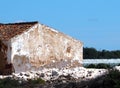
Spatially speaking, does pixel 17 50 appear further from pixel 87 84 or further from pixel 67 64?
pixel 87 84

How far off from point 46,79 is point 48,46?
6.59 meters

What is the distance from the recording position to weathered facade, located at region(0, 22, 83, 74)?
28.9 m

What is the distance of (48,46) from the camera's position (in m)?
31.0

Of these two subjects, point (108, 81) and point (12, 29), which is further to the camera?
point (12, 29)

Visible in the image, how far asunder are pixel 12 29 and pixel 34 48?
1.94 metres

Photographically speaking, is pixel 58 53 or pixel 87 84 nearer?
pixel 87 84

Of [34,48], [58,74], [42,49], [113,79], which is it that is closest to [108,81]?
[113,79]

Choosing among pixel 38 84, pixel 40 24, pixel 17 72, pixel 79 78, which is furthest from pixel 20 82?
pixel 40 24

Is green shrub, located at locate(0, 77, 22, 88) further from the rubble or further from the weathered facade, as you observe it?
the weathered facade

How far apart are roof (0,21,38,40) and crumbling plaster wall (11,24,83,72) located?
1.63 ft

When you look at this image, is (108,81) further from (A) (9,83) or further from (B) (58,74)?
(B) (58,74)

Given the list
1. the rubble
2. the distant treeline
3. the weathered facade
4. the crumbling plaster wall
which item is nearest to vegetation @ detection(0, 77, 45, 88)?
the rubble

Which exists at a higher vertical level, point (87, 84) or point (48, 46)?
point (48, 46)

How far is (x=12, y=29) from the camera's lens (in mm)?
31203
